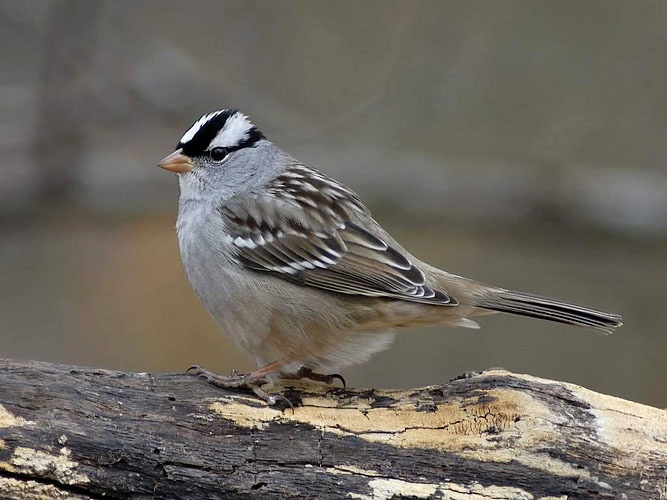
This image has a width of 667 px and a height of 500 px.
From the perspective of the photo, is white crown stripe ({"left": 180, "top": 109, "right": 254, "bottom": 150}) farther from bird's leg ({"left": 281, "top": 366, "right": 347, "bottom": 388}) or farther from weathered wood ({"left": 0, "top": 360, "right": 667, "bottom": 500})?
weathered wood ({"left": 0, "top": 360, "right": 667, "bottom": 500})

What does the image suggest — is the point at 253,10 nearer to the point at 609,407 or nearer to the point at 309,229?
the point at 309,229

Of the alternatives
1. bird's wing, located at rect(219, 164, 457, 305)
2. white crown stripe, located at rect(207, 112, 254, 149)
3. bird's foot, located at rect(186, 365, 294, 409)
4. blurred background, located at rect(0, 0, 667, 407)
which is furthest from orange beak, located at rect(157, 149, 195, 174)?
blurred background, located at rect(0, 0, 667, 407)

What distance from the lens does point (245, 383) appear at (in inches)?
156

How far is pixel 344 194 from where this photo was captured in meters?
4.62

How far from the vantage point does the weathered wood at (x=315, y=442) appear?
346 cm

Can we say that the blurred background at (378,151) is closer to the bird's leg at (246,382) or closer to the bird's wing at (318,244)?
the bird's wing at (318,244)

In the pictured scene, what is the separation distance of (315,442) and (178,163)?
1638 millimetres

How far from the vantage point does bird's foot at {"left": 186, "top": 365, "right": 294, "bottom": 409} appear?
3.87 metres

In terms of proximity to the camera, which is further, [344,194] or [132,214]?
[132,214]

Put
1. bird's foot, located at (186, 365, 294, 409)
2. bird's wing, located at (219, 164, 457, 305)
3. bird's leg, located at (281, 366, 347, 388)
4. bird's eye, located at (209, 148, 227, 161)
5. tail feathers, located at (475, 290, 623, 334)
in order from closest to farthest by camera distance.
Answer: bird's foot, located at (186, 365, 294, 409) < tail feathers, located at (475, 290, 623, 334) < bird's wing, located at (219, 164, 457, 305) < bird's leg, located at (281, 366, 347, 388) < bird's eye, located at (209, 148, 227, 161)

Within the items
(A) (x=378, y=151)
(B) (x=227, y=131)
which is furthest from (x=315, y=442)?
(A) (x=378, y=151)

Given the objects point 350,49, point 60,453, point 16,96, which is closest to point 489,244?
point 350,49

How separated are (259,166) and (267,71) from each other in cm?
273

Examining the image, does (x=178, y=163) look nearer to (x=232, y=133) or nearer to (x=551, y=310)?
(x=232, y=133)
